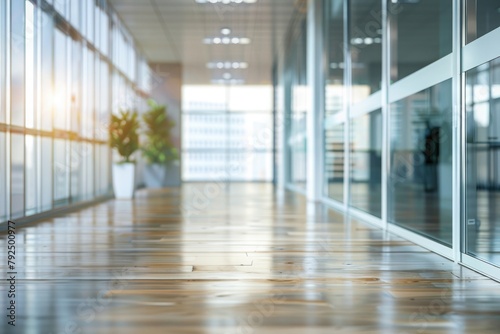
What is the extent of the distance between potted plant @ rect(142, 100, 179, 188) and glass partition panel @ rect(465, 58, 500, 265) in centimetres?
818

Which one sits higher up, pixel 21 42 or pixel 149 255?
pixel 21 42

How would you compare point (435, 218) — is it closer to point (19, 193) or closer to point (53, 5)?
point (19, 193)

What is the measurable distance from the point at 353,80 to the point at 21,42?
152 inches

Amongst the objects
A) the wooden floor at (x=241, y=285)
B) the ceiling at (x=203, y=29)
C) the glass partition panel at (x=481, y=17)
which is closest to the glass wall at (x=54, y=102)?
the ceiling at (x=203, y=29)

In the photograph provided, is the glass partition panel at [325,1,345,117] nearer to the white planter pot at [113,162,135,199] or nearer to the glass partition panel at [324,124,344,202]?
the glass partition panel at [324,124,344,202]

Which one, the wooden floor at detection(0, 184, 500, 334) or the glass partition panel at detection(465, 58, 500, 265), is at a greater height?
the glass partition panel at detection(465, 58, 500, 265)

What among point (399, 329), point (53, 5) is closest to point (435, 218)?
point (399, 329)

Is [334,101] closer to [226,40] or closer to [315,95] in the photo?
[315,95]

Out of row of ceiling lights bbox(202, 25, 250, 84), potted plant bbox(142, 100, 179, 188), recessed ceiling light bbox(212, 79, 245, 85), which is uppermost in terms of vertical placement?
row of ceiling lights bbox(202, 25, 250, 84)

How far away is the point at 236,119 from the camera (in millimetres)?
17297

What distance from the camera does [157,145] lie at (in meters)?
14.6

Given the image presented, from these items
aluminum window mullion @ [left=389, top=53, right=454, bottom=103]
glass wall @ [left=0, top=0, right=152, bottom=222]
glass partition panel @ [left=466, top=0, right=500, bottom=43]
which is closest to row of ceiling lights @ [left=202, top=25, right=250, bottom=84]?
glass wall @ [left=0, top=0, right=152, bottom=222]

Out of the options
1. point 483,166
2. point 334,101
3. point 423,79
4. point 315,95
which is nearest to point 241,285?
point 423,79

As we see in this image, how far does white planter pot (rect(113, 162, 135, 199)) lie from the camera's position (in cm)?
1025
